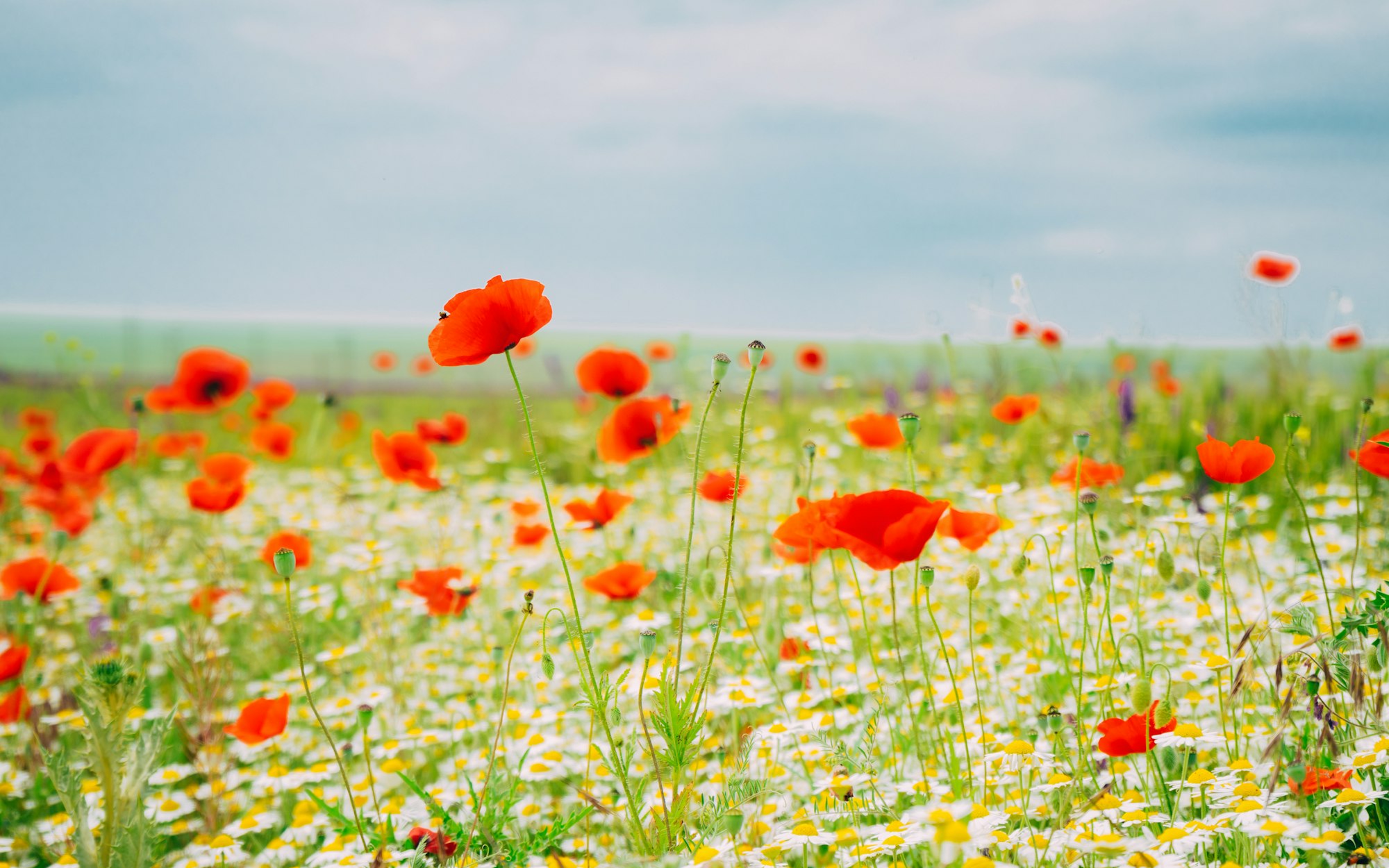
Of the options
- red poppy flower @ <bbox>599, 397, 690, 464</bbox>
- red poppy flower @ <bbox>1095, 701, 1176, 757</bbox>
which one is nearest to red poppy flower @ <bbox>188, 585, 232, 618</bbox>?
red poppy flower @ <bbox>599, 397, 690, 464</bbox>

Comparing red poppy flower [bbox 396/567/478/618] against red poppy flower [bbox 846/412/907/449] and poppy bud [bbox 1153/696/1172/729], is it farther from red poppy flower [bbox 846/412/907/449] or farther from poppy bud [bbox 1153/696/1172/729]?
poppy bud [bbox 1153/696/1172/729]

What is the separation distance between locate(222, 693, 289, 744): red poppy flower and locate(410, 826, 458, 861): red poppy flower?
48 centimetres

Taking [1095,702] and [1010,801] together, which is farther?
[1095,702]

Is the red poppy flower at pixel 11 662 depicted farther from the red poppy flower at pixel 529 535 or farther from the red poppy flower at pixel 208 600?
the red poppy flower at pixel 529 535

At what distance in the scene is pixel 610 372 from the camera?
8.85 feet

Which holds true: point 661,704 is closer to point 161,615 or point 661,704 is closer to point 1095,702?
point 1095,702

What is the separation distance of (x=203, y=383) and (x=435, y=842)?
2650 millimetres

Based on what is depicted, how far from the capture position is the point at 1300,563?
3.11 metres

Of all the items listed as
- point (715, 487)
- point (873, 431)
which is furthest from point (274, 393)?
point (873, 431)

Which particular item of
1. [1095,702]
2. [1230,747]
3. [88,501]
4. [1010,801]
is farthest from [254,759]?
[88,501]

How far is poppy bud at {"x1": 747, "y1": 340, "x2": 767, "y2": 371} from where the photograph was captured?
146 cm

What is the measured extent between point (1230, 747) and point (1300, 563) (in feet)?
4.64

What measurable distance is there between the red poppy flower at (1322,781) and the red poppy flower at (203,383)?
11.4 ft

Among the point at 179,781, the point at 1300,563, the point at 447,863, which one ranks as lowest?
the point at 179,781
